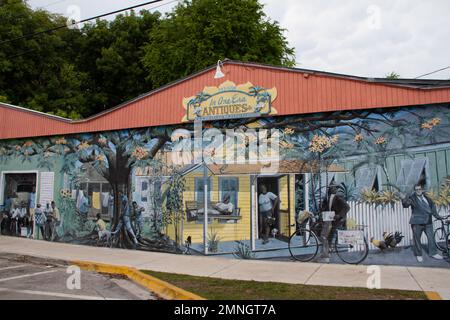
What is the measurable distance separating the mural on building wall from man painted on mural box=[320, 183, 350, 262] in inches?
7.2

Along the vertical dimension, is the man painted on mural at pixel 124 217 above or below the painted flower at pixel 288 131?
below

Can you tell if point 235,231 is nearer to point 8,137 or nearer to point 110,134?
point 110,134

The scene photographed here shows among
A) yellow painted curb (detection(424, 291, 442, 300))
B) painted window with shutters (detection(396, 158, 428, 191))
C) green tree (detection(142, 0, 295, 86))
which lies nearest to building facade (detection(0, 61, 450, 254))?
painted window with shutters (detection(396, 158, 428, 191))

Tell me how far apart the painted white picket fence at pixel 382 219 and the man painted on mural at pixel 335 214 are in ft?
0.57

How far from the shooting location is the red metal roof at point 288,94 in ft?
30.8

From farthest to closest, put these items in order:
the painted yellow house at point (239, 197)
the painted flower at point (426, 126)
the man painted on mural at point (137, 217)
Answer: the man painted on mural at point (137, 217) → the painted yellow house at point (239, 197) → the painted flower at point (426, 126)

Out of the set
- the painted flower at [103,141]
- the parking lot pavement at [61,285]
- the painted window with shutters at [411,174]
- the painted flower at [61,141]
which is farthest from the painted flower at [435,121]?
the painted flower at [61,141]

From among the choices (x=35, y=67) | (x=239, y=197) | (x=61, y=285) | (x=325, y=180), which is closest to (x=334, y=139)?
(x=325, y=180)

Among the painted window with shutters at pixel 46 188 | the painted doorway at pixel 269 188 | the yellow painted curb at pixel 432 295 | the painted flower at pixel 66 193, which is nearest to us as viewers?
the yellow painted curb at pixel 432 295

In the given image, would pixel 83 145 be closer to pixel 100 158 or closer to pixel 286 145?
pixel 100 158

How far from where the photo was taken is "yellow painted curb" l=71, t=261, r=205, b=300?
7.04 metres

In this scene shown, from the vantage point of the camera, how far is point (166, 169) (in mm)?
12344

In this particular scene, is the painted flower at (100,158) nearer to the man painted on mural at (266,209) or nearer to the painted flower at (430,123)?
the man painted on mural at (266,209)

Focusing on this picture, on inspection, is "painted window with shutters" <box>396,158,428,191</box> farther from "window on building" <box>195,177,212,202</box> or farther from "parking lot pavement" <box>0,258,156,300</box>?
"parking lot pavement" <box>0,258,156,300</box>
